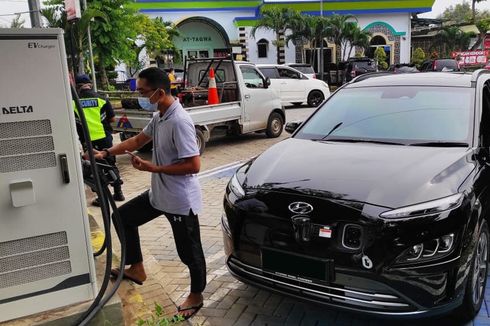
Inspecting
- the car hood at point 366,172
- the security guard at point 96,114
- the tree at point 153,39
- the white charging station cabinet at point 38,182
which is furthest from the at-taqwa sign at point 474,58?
the white charging station cabinet at point 38,182

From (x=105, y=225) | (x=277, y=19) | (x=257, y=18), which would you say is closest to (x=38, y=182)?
(x=105, y=225)

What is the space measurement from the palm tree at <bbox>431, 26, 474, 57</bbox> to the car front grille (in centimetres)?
3784

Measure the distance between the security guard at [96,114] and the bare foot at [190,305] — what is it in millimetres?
3056

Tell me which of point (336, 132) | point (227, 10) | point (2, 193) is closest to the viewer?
point (2, 193)

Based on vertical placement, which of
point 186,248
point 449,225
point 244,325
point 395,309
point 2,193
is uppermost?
point 2,193

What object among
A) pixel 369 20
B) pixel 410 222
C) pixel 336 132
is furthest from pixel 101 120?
pixel 369 20

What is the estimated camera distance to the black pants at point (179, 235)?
321 centimetres

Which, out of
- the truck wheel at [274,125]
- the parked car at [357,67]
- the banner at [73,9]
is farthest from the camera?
the parked car at [357,67]

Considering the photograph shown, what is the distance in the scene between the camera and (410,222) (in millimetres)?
2697

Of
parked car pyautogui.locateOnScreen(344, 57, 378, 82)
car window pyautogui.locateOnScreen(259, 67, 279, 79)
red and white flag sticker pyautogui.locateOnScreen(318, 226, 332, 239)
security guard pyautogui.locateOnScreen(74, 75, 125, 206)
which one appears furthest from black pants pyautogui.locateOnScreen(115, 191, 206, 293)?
parked car pyautogui.locateOnScreen(344, 57, 378, 82)

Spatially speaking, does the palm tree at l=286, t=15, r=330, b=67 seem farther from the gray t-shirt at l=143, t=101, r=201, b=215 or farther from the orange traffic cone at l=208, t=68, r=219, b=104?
the gray t-shirt at l=143, t=101, r=201, b=215

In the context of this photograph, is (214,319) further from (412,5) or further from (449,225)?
(412,5)

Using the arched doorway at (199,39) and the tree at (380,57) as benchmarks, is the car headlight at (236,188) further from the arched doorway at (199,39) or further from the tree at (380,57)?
the arched doorway at (199,39)

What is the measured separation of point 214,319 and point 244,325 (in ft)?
0.75
